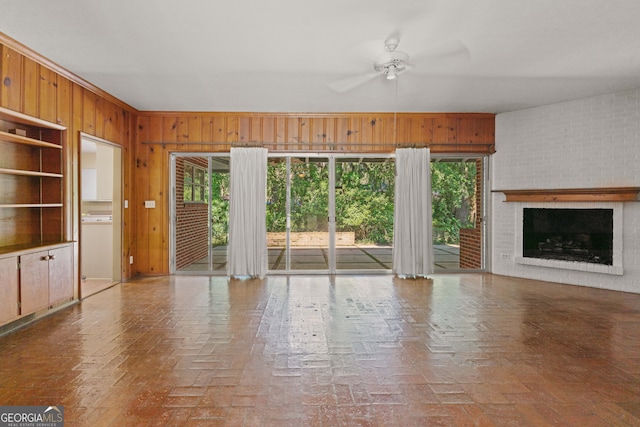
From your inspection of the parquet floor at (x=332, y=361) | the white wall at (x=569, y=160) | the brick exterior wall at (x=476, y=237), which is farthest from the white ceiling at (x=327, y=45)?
the parquet floor at (x=332, y=361)

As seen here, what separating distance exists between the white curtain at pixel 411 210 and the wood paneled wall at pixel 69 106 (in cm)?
424

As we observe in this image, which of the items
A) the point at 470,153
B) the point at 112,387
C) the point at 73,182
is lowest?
the point at 112,387

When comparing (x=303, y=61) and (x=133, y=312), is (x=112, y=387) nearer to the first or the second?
(x=133, y=312)

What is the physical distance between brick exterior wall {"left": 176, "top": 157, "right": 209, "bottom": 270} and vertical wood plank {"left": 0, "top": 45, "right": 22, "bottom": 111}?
260 centimetres

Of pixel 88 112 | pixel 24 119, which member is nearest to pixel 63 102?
pixel 88 112

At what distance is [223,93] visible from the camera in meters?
4.89

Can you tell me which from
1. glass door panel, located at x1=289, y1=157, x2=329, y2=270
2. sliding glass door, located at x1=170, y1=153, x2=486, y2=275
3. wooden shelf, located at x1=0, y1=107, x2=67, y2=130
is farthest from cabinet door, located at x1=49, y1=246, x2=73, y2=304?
glass door panel, located at x1=289, y1=157, x2=329, y2=270

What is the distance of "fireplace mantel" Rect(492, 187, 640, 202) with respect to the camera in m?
4.84

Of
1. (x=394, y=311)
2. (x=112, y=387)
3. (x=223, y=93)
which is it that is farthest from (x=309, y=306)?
(x=223, y=93)

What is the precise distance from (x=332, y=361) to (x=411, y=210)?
3.62 meters

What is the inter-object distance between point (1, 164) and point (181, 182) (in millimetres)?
2660

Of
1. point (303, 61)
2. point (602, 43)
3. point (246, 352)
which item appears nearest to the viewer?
point (246, 352)

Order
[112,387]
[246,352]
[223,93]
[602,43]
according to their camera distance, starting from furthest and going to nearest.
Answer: [223,93] → [602,43] → [246,352] → [112,387]

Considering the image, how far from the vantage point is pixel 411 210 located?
230 inches
